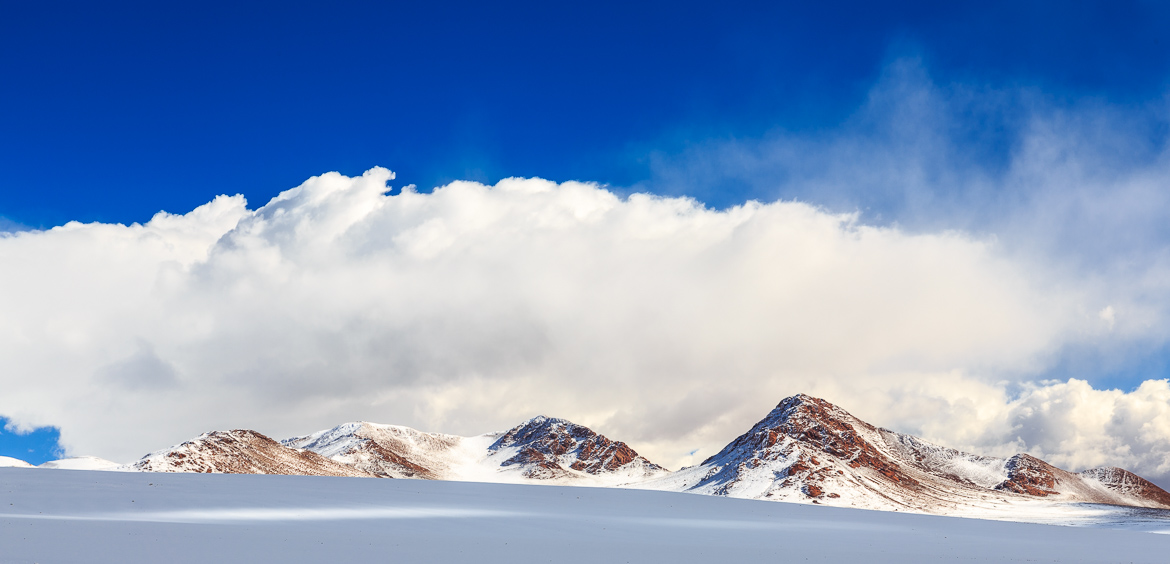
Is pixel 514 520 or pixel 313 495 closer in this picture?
pixel 514 520

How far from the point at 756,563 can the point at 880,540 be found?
14.0 metres

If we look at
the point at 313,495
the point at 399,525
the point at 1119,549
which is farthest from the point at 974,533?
the point at 313,495

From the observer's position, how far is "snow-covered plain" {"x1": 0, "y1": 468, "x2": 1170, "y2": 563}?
83.6 ft

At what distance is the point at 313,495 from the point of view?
158ft

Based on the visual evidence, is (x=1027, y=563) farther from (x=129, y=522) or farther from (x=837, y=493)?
(x=837, y=493)

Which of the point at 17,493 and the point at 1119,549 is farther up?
the point at 17,493

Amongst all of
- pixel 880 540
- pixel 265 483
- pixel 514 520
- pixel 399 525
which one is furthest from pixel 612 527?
pixel 265 483

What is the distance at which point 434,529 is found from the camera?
3297 cm

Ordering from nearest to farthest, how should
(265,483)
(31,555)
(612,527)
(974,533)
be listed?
(31,555)
(612,527)
(974,533)
(265,483)

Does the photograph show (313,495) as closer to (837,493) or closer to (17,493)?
(17,493)

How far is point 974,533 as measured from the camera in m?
44.2

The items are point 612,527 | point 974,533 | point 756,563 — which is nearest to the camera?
point 756,563

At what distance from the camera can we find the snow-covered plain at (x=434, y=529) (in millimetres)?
25484

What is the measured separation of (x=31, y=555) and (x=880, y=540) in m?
35.9
